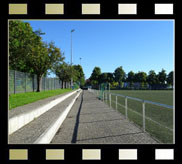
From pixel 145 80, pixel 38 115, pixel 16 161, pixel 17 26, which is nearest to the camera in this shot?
pixel 16 161

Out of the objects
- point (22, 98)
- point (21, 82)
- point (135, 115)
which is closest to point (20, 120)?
point (135, 115)

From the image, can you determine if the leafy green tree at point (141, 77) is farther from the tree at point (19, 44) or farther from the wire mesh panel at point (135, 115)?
the wire mesh panel at point (135, 115)

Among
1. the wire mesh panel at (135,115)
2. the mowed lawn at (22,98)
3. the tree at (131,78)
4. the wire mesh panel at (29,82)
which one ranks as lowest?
the wire mesh panel at (135,115)

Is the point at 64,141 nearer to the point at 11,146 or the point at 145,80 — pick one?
the point at 11,146

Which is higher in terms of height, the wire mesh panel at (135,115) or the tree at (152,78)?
the tree at (152,78)

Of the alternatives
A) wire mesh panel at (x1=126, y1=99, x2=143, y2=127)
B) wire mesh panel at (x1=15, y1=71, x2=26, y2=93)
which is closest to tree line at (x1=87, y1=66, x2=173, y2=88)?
wire mesh panel at (x1=15, y1=71, x2=26, y2=93)

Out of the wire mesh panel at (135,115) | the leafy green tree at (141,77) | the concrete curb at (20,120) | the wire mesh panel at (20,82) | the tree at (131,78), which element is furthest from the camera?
the tree at (131,78)

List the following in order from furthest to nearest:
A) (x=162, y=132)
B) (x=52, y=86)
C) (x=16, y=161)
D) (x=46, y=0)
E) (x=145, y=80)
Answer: (x=145, y=80) → (x=52, y=86) → (x=162, y=132) → (x=46, y=0) → (x=16, y=161)

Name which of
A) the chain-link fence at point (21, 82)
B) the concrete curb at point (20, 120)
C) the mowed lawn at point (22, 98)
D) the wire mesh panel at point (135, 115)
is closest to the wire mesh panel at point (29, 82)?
the chain-link fence at point (21, 82)

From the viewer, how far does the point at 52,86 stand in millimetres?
46938

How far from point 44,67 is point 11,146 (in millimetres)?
34089

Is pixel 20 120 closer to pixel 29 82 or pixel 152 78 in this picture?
pixel 29 82

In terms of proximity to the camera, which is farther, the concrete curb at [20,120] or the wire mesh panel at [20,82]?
the wire mesh panel at [20,82]
